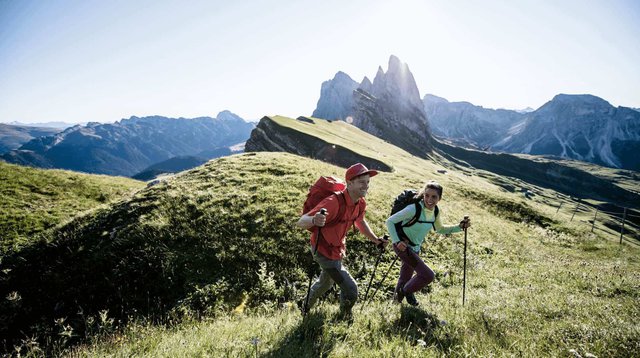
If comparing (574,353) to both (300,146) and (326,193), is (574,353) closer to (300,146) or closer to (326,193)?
(326,193)

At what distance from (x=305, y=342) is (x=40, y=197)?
22018mm

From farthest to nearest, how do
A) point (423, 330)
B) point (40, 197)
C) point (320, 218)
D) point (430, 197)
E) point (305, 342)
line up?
point (40, 197)
point (430, 197)
point (423, 330)
point (320, 218)
point (305, 342)

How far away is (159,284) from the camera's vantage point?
997cm

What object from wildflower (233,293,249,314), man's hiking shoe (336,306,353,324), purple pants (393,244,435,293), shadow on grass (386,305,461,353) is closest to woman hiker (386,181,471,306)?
purple pants (393,244,435,293)

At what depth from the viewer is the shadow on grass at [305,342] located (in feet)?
14.0

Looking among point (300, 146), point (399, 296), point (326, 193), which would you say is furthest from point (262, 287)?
point (300, 146)

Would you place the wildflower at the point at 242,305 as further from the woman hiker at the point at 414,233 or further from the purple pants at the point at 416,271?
the purple pants at the point at 416,271

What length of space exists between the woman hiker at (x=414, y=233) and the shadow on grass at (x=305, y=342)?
2479 mm

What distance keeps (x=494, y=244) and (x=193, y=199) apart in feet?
52.0

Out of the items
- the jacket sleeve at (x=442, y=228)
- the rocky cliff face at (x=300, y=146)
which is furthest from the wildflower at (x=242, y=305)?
the rocky cliff face at (x=300, y=146)

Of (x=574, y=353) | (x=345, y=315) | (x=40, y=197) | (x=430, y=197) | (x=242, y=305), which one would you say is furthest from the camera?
(x=40, y=197)

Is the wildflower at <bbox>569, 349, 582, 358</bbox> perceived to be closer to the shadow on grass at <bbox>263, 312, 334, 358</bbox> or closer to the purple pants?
the purple pants

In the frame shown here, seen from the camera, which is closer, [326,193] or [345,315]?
[345,315]

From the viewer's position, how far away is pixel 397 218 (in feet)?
22.7
